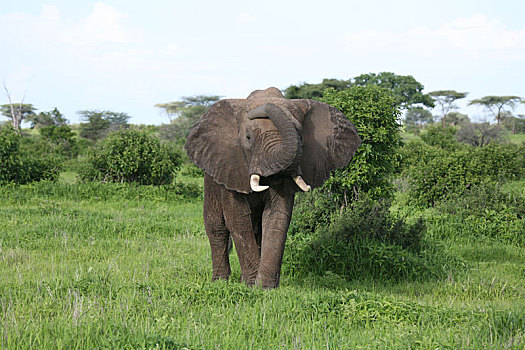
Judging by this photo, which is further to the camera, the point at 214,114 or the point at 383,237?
the point at 383,237

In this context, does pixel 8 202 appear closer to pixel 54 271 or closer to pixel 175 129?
pixel 54 271

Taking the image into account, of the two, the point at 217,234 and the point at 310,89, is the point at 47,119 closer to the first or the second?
the point at 310,89

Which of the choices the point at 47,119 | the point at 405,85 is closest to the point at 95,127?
the point at 47,119

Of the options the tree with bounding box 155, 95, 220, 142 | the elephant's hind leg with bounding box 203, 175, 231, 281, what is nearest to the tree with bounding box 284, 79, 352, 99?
the tree with bounding box 155, 95, 220, 142

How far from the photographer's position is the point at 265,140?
5.76 meters

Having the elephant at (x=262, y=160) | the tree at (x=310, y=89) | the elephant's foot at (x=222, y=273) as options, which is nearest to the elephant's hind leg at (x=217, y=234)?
the elephant's foot at (x=222, y=273)

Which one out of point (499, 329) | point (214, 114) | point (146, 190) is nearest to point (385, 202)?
point (214, 114)

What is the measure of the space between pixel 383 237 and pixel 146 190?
8274 millimetres

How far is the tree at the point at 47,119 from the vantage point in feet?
152

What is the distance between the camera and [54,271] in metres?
7.09

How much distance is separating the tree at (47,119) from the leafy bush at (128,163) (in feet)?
96.2

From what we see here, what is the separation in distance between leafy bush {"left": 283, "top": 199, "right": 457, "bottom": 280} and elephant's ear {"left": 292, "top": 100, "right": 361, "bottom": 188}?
154cm

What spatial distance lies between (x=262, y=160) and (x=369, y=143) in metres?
4.01

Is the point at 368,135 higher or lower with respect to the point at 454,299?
higher
